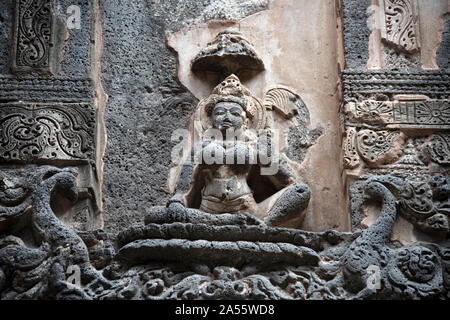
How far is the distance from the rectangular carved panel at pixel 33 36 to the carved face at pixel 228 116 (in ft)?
3.64

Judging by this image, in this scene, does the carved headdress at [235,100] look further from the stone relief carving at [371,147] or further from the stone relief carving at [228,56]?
the stone relief carving at [371,147]

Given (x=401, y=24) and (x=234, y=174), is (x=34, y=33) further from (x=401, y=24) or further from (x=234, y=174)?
(x=401, y=24)

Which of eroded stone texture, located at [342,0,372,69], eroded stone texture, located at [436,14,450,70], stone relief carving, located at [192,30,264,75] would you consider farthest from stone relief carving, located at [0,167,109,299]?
eroded stone texture, located at [436,14,450,70]

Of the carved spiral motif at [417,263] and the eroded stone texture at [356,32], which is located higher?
the eroded stone texture at [356,32]

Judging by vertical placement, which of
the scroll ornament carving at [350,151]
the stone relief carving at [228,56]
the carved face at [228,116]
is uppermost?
the stone relief carving at [228,56]

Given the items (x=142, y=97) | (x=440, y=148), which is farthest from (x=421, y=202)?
(x=142, y=97)

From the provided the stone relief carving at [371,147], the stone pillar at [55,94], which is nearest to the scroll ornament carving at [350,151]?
the stone relief carving at [371,147]

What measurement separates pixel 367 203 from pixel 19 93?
90.0 inches

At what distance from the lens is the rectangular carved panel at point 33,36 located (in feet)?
23.5

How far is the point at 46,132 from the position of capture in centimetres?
693

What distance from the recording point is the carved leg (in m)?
6.66

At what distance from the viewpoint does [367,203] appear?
267 inches

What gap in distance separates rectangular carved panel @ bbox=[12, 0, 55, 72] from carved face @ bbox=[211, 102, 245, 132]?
1.11m

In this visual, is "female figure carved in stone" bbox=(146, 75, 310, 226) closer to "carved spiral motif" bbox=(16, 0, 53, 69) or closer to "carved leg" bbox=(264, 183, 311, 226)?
"carved leg" bbox=(264, 183, 311, 226)
